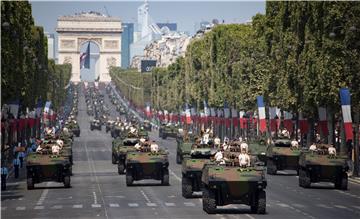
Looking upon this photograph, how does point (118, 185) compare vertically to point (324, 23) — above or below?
below

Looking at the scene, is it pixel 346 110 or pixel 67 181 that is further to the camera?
pixel 346 110

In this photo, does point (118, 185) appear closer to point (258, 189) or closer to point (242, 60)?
point (258, 189)

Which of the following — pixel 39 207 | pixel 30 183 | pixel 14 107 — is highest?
pixel 14 107

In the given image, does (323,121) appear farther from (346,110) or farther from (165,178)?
(165,178)

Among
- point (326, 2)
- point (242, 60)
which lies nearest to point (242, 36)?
point (242, 60)

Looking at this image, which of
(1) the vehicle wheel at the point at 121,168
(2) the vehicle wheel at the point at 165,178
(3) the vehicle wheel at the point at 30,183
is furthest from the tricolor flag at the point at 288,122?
(3) the vehicle wheel at the point at 30,183

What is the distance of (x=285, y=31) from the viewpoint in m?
112

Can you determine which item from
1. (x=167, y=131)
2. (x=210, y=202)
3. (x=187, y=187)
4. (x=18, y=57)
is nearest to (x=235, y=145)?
(x=187, y=187)

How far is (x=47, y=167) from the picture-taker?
218 feet

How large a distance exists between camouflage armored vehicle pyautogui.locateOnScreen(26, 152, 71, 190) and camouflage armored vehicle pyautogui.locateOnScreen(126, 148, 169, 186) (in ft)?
9.74

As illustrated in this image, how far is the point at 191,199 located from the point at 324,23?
3385 cm

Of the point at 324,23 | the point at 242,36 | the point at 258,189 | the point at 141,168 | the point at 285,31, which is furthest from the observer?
the point at 242,36

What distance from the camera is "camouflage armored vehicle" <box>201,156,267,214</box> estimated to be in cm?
4803

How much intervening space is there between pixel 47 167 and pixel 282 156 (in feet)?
57.0
